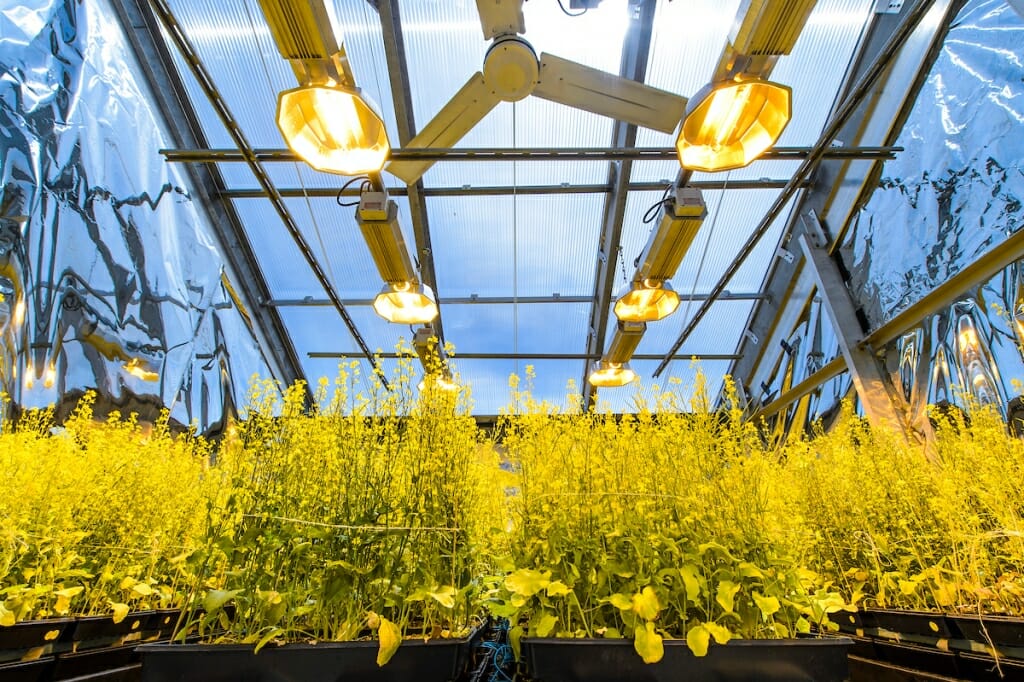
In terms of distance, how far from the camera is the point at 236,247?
17.8ft

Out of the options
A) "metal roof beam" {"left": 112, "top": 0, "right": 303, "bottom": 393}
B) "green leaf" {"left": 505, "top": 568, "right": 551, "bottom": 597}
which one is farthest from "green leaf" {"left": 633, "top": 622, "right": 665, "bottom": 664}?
"metal roof beam" {"left": 112, "top": 0, "right": 303, "bottom": 393}

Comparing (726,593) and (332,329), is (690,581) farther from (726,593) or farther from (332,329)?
(332,329)

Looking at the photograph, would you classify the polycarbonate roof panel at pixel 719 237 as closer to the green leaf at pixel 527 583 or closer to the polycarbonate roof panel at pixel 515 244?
the polycarbonate roof panel at pixel 515 244

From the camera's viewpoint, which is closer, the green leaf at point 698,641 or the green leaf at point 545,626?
the green leaf at point 698,641

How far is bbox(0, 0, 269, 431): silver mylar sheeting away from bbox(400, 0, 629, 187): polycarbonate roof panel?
2402mm

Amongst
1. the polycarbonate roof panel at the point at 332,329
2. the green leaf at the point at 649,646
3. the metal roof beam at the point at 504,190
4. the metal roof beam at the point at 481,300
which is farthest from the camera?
the polycarbonate roof panel at the point at 332,329

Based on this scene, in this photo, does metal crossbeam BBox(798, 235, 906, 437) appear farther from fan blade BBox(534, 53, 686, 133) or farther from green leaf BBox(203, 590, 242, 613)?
green leaf BBox(203, 590, 242, 613)

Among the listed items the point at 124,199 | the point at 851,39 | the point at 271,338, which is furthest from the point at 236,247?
the point at 851,39

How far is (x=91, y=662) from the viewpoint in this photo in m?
1.52

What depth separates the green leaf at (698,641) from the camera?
3.22 feet

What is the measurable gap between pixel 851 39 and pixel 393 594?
18.0 ft

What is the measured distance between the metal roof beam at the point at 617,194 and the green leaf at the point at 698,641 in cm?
186

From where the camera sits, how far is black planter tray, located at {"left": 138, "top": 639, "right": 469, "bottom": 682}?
1064 millimetres

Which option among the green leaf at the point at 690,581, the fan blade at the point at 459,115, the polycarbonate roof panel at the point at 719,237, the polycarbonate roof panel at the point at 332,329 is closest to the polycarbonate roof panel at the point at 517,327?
the polycarbonate roof panel at the point at 332,329
